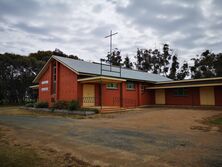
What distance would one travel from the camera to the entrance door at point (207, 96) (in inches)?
898

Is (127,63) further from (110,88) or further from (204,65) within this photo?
(110,88)

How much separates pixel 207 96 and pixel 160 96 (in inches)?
243

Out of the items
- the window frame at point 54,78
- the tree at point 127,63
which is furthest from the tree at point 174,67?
the window frame at point 54,78

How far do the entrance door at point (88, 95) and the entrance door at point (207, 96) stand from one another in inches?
469

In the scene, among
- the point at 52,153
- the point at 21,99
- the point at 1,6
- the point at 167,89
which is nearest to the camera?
the point at 52,153

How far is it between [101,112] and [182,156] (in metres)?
12.8

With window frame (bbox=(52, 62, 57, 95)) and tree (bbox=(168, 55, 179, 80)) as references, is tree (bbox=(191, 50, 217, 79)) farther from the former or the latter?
window frame (bbox=(52, 62, 57, 95))

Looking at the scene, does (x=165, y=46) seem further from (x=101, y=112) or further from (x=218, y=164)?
(x=218, y=164)

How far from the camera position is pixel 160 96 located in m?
27.9

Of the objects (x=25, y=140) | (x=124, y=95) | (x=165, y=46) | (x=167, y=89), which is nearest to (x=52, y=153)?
(x=25, y=140)

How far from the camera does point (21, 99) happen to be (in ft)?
127

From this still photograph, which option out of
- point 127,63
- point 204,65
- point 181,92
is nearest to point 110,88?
point 181,92

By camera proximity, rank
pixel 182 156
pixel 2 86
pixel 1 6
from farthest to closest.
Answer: pixel 2 86, pixel 1 6, pixel 182 156

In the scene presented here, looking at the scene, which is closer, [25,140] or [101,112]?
[25,140]
